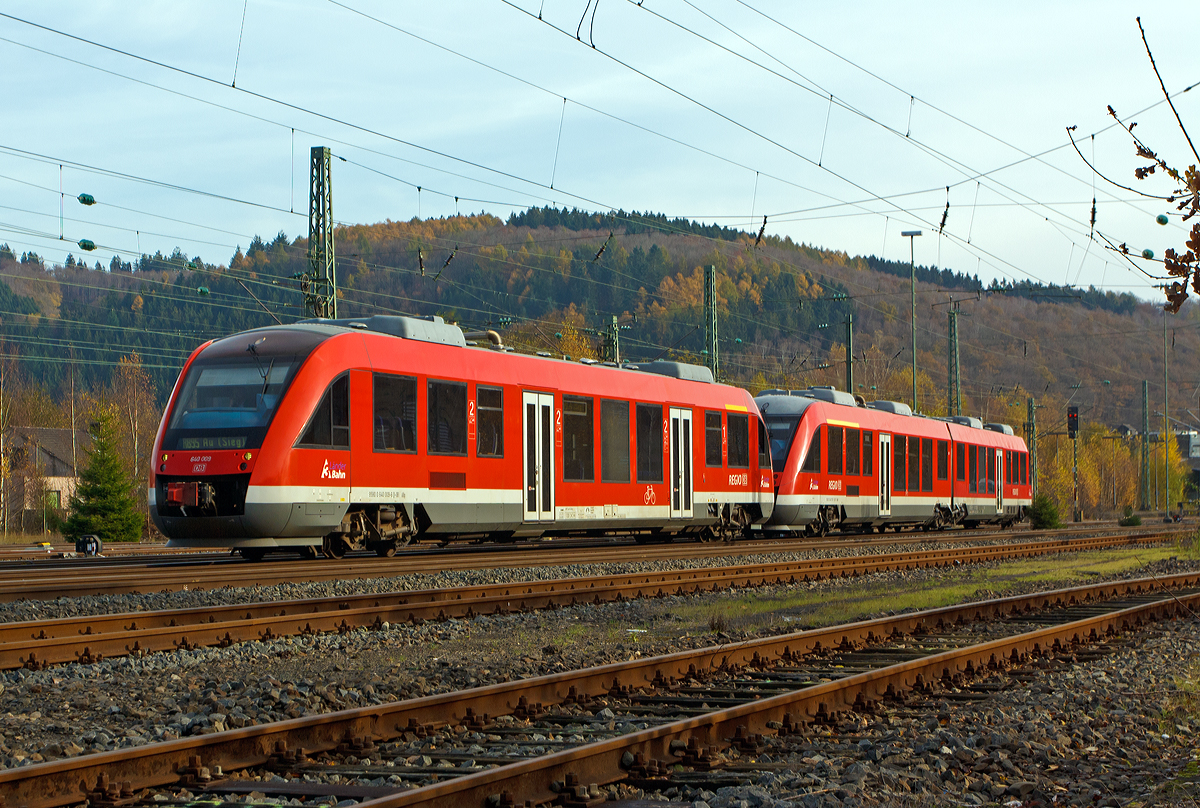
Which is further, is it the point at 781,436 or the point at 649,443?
the point at 781,436

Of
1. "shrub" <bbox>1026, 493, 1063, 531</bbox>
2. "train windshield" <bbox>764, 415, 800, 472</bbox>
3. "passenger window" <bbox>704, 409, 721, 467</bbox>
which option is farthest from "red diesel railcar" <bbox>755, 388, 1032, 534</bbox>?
"shrub" <bbox>1026, 493, 1063, 531</bbox>

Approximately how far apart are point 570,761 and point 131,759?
6.35ft

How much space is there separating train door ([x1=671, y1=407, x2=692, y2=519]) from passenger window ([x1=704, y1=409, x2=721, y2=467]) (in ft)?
2.23

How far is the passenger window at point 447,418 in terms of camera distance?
62.0ft

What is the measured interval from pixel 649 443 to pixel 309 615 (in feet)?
45.1

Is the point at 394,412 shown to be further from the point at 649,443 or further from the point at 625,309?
the point at 625,309

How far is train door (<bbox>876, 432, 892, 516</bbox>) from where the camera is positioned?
33.6 m

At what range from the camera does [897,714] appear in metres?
7.47

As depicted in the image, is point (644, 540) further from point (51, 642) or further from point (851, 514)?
point (51, 642)

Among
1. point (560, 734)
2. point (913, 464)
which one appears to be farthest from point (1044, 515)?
point (560, 734)

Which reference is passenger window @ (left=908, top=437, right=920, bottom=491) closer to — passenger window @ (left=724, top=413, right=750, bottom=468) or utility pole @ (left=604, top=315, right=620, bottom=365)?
passenger window @ (left=724, top=413, right=750, bottom=468)

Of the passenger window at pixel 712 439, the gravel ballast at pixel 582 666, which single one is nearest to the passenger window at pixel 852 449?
the passenger window at pixel 712 439

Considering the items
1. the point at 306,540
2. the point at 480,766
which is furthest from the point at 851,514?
the point at 480,766

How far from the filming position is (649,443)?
24172 mm
